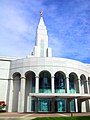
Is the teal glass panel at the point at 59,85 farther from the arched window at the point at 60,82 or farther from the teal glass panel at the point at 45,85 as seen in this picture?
the teal glass panel at the point at 45,85

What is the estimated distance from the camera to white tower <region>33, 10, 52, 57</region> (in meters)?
52.6

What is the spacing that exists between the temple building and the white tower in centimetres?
1006

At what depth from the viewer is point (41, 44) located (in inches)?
2127

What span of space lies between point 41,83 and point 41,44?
1541cm

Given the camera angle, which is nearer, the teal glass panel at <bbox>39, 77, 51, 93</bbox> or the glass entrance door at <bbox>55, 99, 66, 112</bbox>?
the glass entrance door at <bbox>55, 99, 66, 112</bbox>

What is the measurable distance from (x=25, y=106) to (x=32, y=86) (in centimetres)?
495

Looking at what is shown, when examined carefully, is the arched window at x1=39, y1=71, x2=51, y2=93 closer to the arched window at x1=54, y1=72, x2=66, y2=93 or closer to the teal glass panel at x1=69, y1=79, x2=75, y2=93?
the arched window at x1=54, y1=72, x2=66, y2=93

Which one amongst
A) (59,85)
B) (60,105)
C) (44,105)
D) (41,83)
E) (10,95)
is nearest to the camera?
(44,105)

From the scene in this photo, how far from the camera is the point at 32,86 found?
43.2m

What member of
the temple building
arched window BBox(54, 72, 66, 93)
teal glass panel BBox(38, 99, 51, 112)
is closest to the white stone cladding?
the temple building

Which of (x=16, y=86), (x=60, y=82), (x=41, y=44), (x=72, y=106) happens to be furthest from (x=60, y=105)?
(x=41, y=44)

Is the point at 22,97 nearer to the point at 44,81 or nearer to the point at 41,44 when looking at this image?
the point at 44,81

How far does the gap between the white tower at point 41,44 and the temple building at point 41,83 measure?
33.0 ft

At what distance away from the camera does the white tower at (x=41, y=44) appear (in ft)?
173
